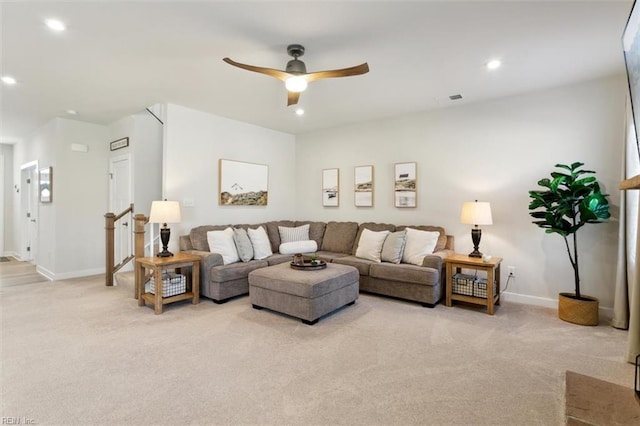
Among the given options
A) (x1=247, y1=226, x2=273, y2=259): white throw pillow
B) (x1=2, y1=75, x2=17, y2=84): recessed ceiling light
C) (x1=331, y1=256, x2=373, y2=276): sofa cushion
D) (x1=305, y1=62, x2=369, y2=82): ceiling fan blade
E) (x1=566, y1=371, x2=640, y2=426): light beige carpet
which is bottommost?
(x1=566, y1=371, x2=640, y2=426): light beige carpet

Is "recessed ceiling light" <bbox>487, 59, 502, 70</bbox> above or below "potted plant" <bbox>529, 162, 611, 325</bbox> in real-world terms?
above

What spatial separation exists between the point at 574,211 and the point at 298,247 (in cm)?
359

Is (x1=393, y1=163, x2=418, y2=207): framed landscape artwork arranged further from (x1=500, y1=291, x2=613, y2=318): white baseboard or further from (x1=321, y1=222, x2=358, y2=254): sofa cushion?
(x1=500, y1=291, x2=613, y2=318): white baseboard

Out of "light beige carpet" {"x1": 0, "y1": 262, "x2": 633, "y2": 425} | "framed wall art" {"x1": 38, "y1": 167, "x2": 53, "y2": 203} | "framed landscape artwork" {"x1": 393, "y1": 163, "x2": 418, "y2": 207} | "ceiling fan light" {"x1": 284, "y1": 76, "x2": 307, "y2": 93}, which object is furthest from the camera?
A: "framed wall art" {"x1": 38, "y1": 167, "x2": 53, "y2": 203}

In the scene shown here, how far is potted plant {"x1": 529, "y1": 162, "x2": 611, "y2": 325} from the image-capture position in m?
3.13

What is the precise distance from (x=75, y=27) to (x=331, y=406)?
3.43m

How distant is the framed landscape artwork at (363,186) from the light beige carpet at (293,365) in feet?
6.99

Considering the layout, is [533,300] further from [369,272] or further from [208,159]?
[208,159]

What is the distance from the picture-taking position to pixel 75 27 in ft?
8.17

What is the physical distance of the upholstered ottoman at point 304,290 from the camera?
10.4 ft

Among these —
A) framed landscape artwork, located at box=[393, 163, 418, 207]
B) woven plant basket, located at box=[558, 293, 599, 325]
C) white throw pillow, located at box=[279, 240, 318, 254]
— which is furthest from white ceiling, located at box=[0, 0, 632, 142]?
woven plant basket, located at box=[558, 293, 599, 325]

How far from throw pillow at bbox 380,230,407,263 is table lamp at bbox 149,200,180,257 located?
2800 millimetres

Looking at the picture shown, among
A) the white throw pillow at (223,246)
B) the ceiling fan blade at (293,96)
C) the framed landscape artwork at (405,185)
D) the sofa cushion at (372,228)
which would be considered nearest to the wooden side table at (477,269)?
the sofa cushion at (372,228)

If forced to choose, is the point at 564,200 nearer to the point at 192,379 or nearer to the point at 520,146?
the point at 520,146
